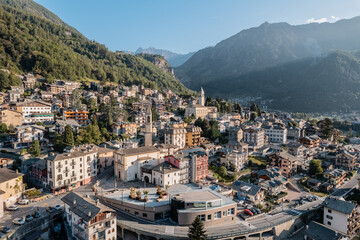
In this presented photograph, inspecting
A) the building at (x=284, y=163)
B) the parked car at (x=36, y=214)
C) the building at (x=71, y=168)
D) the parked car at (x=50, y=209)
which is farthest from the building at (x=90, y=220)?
the building at (x=284, y=163)

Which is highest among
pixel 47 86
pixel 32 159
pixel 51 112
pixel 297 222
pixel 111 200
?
pixel 47 86

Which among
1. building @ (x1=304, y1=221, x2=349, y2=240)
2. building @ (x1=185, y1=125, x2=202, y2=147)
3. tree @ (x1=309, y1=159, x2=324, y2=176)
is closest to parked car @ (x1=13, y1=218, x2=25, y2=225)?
building @ (x1=304, y1=221, x2=349, y2=240)

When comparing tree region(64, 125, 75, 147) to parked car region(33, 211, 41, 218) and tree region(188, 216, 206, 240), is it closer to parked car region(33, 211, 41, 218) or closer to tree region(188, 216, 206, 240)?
parked car region(33, 211, 41, 218)

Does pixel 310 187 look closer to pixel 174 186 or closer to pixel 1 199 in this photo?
pixel 174 186

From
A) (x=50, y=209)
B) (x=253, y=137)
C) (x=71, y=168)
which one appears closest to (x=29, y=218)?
(x=50, y=209)

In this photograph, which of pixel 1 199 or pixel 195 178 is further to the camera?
pixel 195 178

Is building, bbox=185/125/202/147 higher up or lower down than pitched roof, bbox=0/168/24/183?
higher up

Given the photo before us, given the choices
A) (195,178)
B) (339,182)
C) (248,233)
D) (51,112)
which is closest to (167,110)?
(51,112)
